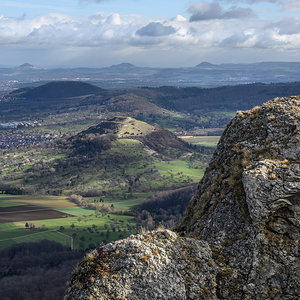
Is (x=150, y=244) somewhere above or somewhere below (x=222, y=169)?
below

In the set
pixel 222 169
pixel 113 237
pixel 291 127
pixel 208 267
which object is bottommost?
pixel 113 237

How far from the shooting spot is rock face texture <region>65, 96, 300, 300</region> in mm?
17766

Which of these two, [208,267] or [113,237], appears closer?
[208,267]

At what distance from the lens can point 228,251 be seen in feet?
65.5

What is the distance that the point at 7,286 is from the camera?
114 meters

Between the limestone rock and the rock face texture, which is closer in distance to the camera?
the limestone rock

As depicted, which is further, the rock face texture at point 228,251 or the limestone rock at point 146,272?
the rock face texture at point 228,251

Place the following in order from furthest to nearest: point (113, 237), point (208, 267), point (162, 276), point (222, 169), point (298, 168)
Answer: point (113, 237), point (222, 169), point (298, 168), point (208, 267), point (162, 276)

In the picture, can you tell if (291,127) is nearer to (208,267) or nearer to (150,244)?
(208,267)

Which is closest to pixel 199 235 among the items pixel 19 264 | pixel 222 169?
pixel 222 169

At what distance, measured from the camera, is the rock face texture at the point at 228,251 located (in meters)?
17.8

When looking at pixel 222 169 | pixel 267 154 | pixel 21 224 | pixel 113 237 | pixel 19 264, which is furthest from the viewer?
pixel 21 224

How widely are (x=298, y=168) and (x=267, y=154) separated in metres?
2.79

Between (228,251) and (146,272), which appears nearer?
(146,272)
